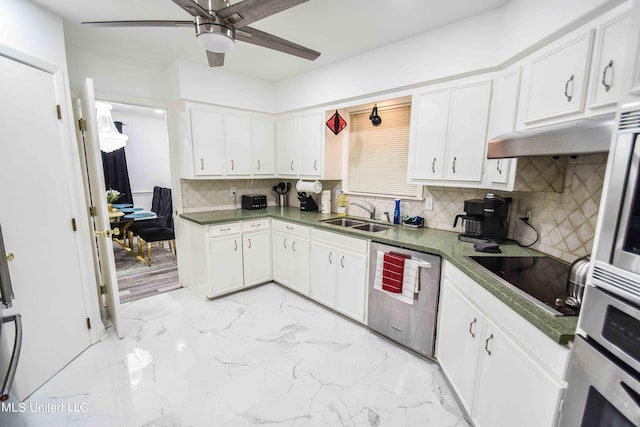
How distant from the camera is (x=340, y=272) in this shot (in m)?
2.75

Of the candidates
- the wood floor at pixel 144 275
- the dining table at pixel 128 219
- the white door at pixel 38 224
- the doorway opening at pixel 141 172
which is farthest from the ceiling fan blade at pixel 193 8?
the dining table at pixel 128 219

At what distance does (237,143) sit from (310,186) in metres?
1.06

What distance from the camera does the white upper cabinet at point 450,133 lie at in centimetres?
210

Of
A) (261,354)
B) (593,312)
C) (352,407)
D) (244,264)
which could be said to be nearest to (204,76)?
(244,264)

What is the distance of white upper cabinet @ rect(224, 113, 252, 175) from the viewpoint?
338cm

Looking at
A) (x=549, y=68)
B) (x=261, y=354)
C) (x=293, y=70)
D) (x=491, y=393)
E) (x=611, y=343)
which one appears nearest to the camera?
(x=611, y=343)

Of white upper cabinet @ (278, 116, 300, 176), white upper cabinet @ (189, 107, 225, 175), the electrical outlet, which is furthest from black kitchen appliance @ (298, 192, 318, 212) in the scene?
the electrical outlet

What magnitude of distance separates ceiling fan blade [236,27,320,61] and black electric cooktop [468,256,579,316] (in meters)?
1.82

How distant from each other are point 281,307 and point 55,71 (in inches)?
108

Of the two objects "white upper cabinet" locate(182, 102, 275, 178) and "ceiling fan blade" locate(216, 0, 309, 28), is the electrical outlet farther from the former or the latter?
"white upper cabinet" locate(182, 102, 275, 178)

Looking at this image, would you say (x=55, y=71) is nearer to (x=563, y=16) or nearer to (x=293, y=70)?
(x=293, y=70)

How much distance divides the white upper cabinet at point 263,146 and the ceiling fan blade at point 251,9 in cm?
212

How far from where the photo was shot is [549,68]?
1587 millimetres

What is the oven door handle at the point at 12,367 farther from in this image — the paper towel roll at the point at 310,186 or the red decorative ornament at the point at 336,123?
the red decorative ornament at the point at 336,123
